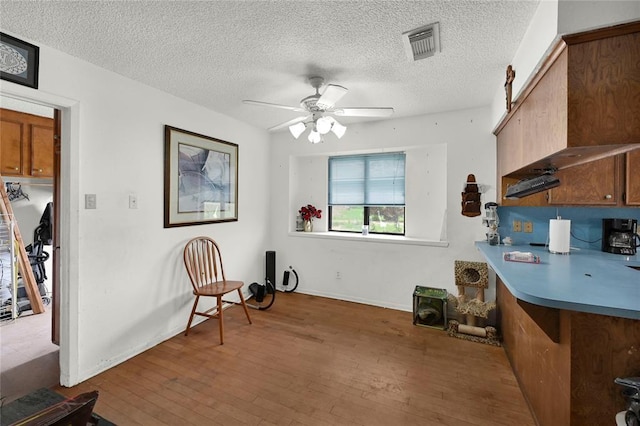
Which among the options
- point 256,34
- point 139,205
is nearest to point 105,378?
point 139,205

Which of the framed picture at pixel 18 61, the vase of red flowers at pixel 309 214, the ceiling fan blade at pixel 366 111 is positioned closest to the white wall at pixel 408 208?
the vase of red flowers at pixel 309 214

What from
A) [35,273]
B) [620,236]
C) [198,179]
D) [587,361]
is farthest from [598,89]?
[35,273]

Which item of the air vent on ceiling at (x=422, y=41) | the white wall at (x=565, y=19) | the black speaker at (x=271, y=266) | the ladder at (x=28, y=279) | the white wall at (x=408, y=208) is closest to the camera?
the white wall at (x=565, y=19)

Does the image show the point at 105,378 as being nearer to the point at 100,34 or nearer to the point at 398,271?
the point at 100,34

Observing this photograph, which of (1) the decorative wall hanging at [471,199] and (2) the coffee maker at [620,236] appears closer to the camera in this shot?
(2) the coffee maker at [620,236]

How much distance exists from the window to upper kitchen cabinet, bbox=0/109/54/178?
348cm

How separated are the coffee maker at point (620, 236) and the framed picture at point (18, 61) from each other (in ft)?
14.1

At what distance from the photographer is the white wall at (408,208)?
118 inches

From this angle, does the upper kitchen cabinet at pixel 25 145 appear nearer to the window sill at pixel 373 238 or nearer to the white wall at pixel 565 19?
the window sill at pixel 373 238

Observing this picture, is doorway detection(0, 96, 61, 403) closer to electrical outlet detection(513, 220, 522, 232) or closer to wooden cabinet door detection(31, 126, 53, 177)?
wooden cabinet door detection(31, 126, 53, 177)

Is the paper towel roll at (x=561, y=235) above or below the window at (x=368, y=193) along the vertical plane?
below

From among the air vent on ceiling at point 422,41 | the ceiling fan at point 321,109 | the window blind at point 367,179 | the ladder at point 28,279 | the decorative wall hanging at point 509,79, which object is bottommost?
the ladder at point 28,279

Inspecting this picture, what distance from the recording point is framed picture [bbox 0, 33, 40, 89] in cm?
164

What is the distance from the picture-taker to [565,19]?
1.19 meters
